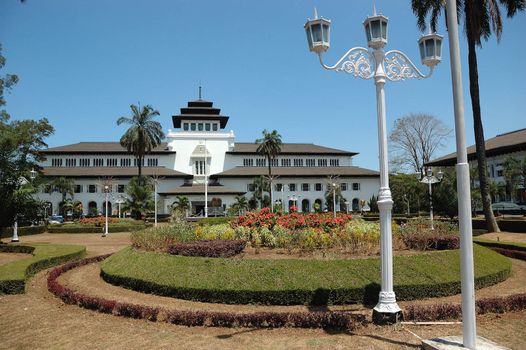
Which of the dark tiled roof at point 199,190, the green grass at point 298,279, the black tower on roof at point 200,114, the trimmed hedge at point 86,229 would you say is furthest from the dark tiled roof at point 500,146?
the green grass at point 298,279

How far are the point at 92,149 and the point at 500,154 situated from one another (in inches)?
2327

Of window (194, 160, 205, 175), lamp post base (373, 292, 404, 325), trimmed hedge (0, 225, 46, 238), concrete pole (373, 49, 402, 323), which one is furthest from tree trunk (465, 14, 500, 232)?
window (194, 160, 205, 175)

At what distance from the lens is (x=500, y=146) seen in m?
49.0

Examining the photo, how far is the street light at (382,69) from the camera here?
7219mm

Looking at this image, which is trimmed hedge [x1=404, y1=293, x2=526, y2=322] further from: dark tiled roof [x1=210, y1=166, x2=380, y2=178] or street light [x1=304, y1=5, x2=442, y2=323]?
dark tiled roof [x1=210, y1=166, x2=380, y2=178]

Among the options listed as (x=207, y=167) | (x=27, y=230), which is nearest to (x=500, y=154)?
(x=207, y=167)

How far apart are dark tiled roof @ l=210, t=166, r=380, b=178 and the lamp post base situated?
5543 centimetres

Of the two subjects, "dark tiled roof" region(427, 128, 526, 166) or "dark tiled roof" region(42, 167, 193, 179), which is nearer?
"dark tiled roof" region(427, 128, 526, 166)

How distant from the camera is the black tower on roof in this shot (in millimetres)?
66375

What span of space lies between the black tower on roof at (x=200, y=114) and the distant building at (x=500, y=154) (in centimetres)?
3391

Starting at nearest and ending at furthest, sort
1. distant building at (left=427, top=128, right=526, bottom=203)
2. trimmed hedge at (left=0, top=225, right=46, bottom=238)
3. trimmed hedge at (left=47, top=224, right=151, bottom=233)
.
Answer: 1. trimmed hedge at (left=0, top=225, right=46, bottom=238)
2. trimmed hedge at (left=47, top=224, right=151, bottom=233)
3. distant building at (left=427, top=128, right=526, bottom=203)

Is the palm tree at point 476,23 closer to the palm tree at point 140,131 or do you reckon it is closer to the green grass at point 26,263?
the green grass at point 26,263

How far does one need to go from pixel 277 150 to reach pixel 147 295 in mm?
48484

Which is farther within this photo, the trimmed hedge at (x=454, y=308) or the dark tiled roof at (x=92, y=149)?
the dark tiled roof at (x=92, y=149)
